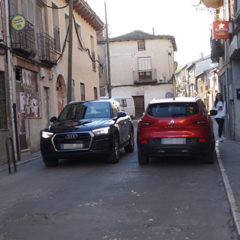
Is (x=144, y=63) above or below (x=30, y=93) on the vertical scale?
above

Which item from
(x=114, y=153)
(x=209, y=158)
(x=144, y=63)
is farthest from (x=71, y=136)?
(x=144, y=63)

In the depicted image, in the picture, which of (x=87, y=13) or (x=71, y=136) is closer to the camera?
(x=71, y=136)

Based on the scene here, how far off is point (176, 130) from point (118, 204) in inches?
146

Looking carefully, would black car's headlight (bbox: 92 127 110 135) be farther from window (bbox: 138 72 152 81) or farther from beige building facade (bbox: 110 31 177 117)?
window (bbox: 138 72 152 81)

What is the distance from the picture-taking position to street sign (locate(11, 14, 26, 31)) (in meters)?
13.5

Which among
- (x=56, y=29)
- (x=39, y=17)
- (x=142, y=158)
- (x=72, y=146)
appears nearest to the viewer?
(x=142, y=158)

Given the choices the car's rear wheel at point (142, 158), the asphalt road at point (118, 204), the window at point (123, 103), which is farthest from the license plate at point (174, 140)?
the window at point (123, 103)

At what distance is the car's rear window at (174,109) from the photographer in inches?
381

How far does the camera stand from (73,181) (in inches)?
327

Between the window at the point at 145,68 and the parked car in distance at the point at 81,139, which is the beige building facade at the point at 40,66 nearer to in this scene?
the parked car in distance at the point at 81,139

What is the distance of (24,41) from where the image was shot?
1499 centimetres

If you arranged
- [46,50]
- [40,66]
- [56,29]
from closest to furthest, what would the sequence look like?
[40,66] → [46,50] → [56,29]

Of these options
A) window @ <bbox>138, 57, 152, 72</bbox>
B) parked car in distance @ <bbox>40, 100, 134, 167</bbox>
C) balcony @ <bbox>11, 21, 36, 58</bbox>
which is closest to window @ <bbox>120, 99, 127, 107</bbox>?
window @ <bbox>138, 57, 152, 72</bbox>

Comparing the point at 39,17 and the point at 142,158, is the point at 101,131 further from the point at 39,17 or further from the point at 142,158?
the point at 39,17
